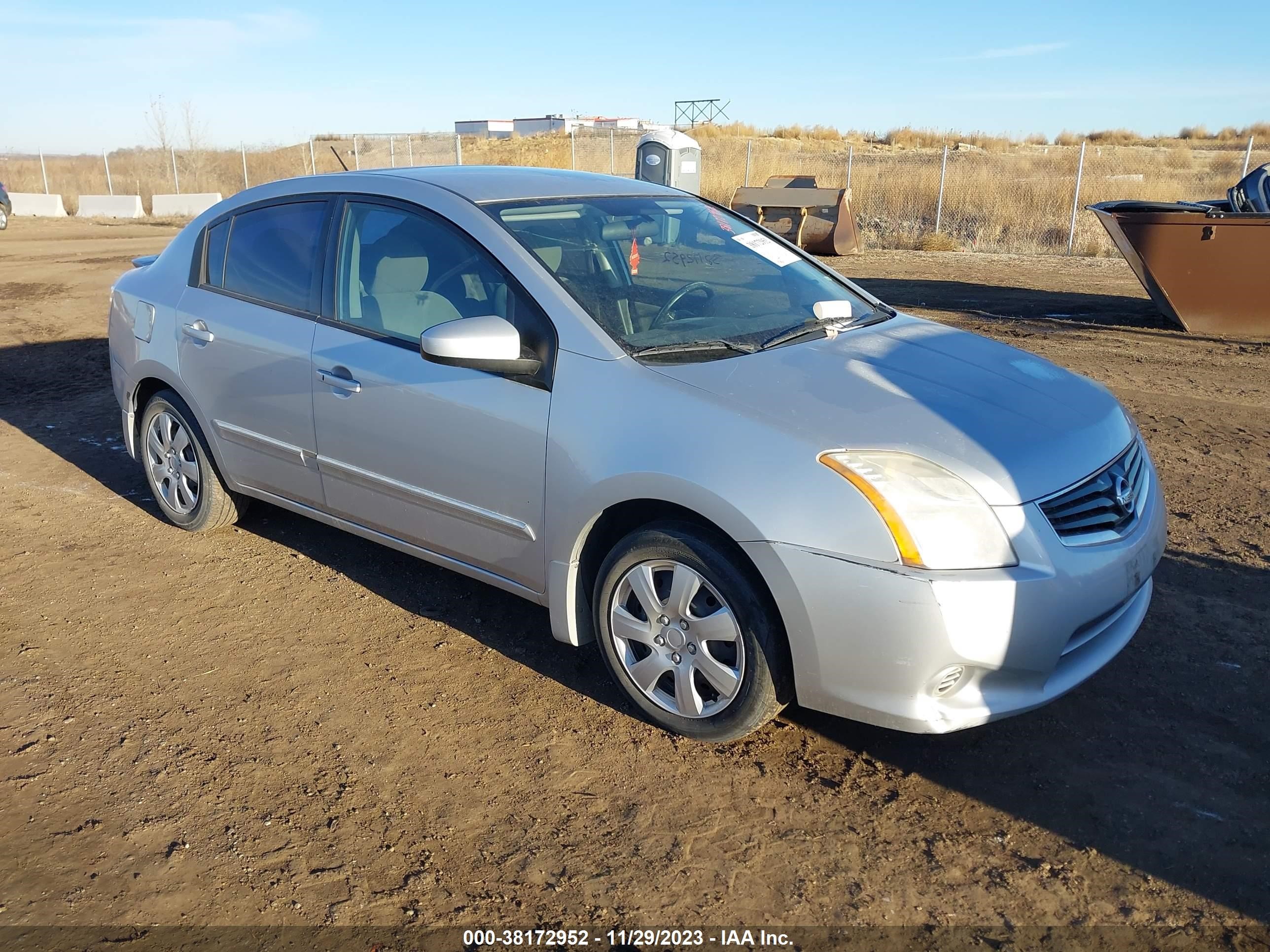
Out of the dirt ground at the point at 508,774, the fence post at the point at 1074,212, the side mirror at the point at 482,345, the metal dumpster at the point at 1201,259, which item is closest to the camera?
the dirt ground at the point at 508,774

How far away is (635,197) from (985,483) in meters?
2.18

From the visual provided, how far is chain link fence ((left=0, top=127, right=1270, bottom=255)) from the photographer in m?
19.9

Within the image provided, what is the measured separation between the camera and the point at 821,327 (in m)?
3.97

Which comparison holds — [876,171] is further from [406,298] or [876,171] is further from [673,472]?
[673,472]

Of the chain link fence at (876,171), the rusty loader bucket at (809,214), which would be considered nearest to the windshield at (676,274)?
the chain link fence at (876,171)

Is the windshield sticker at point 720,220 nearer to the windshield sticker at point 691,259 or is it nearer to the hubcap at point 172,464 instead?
the windshield sticker at point 691,259

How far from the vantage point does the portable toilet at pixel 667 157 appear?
15141 mm

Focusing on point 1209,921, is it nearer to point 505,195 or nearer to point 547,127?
point 505,195

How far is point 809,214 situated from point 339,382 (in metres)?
14.7

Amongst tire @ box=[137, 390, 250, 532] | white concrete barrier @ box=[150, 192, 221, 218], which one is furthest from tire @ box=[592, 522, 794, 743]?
white concrete barrier @ box=[150, 192, 221, 218]

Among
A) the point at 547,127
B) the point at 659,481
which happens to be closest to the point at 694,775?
the point at 659,481

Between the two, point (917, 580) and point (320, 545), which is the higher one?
point (917, 580)

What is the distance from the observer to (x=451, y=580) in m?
4.77

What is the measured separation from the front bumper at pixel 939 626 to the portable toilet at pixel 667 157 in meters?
12.8
